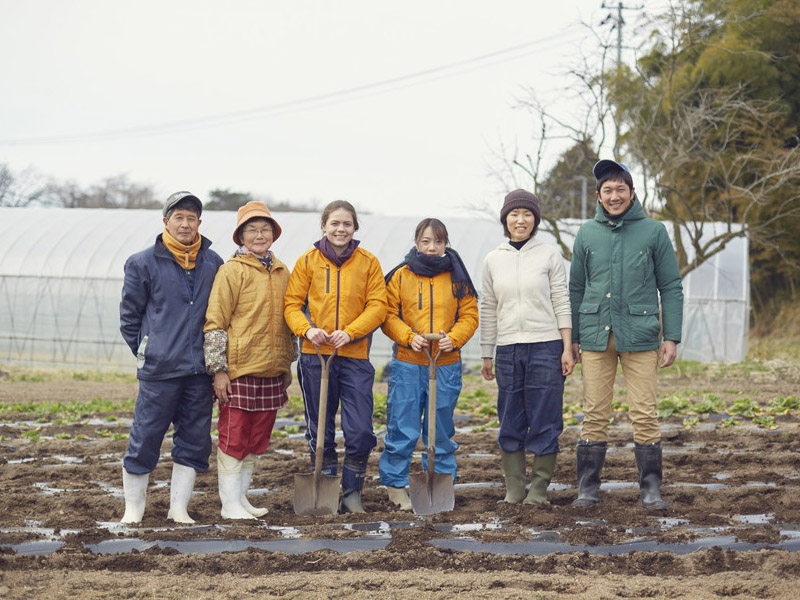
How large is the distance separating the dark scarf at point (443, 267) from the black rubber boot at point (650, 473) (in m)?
1.35

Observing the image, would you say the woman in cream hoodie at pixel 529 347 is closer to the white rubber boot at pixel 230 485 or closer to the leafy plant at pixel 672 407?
the white rubber boot at pixel 230 485

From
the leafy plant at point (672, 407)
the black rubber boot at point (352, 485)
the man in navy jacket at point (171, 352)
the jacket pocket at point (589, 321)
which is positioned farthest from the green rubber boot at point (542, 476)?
the leafy plant at point (672, 407)

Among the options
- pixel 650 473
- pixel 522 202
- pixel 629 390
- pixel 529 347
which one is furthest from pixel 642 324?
pixel 522 202

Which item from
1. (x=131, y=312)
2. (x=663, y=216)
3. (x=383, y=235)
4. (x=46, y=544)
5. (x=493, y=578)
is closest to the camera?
(x=493, y=578)

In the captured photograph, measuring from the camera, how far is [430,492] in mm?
4965

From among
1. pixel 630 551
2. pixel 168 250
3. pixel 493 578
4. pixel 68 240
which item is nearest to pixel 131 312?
pixel 168 250

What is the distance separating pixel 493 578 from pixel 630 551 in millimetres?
728

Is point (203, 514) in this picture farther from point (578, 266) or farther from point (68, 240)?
point (68, 240)

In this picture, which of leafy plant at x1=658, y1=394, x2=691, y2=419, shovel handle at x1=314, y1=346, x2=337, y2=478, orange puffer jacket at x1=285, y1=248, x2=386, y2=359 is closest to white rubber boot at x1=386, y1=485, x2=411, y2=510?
shovel handle at x1=314, y1=346, x2=337, y2=478

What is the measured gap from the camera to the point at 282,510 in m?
5.14

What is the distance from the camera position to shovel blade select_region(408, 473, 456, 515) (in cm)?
495

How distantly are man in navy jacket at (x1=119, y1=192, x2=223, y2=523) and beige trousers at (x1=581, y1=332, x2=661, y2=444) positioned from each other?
6.94 feet

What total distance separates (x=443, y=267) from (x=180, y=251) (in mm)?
1459

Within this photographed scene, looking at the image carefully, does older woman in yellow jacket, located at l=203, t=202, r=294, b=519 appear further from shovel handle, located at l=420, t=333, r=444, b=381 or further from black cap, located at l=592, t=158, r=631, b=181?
black cap, located at l=592, t=158, r=631, b=181
